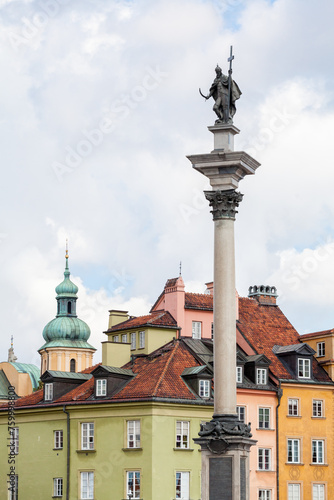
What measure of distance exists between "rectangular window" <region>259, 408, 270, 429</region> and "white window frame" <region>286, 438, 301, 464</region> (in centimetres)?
173

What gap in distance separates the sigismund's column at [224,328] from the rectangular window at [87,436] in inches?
1104

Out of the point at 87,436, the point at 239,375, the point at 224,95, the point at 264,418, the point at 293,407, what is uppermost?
the point at 224,95

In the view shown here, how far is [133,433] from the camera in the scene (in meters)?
65.7

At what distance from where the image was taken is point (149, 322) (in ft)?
237

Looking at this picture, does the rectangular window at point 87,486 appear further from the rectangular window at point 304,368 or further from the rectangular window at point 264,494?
the rectangular window at point 304,368

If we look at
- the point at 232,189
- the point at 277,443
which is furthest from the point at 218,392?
the point at 277,443

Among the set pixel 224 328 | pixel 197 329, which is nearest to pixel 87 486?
pixel 197 329

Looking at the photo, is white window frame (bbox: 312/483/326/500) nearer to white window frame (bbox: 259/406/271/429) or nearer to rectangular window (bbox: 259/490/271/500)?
rectangular window (bbox: 259/490/271/500)

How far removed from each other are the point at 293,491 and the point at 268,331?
1091cm

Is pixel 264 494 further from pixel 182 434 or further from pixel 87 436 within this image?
pixel 87 436

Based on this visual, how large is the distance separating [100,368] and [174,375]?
412 centimetres

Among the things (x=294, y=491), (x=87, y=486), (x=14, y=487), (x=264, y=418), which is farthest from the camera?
(x=14, y=487)

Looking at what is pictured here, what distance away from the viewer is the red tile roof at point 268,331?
242 feet

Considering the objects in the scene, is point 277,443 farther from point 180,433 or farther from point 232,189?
point 232,189
